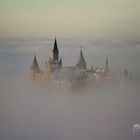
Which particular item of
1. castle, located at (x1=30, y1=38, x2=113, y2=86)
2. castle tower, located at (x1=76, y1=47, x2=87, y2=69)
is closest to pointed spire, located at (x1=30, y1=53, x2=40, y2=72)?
castle, located at (x1=30, y1=38, x2=113, y2=86)

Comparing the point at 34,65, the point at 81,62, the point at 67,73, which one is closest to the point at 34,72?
the point at 34,65

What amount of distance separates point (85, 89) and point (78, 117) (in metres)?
0.23

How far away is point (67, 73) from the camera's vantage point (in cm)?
193

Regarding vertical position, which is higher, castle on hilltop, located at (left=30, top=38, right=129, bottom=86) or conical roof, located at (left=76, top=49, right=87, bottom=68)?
conical roof, located at (left=76, top=49, right=87, bottom=68)

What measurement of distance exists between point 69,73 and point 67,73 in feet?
Answer: 0.05

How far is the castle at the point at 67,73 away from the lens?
6.28 ft

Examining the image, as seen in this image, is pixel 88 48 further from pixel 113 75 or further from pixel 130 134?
pixel 130 134

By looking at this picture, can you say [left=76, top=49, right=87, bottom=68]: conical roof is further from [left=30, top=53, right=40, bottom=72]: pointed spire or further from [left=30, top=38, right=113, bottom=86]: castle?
[left=30, top=53, right=40, bottom=72]: pointed spire

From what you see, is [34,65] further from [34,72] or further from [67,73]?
[67,73]

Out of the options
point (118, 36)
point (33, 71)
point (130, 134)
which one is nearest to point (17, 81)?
point (33, 71)

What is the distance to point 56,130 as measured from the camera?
1996 millimetres

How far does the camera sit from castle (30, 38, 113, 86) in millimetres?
Result: 1913

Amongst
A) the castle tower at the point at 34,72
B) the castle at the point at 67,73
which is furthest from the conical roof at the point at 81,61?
the castle tower at the point at 34,72

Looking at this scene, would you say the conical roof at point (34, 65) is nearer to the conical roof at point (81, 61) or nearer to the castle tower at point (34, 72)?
the castle tower at point (34, 72)
